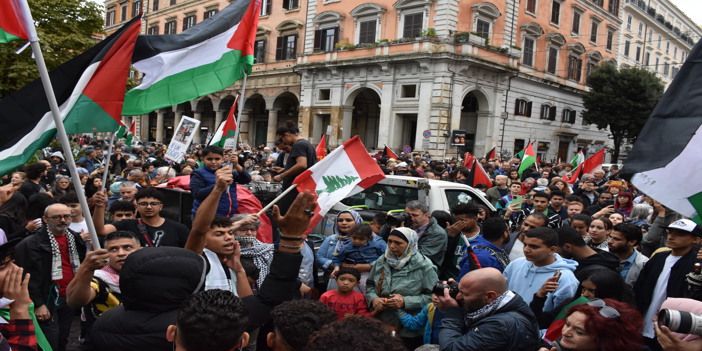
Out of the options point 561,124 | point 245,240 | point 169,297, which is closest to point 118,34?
point 245,240

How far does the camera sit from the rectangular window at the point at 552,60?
32.5m

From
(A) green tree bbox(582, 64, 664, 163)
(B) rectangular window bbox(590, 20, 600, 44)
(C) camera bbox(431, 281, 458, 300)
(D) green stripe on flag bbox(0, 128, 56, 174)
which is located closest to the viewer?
(C) camera bbox(431, 281, 458, 300)

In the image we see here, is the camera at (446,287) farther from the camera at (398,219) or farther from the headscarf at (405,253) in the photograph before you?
the camera at (398,219)

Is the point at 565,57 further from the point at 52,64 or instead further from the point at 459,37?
the point at 52,64

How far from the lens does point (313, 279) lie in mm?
4977

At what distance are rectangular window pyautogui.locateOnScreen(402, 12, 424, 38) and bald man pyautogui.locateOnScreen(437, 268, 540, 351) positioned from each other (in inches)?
989

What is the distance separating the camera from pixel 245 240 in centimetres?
394

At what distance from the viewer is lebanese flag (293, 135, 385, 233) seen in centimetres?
432

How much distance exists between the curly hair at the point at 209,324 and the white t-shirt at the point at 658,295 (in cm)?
332

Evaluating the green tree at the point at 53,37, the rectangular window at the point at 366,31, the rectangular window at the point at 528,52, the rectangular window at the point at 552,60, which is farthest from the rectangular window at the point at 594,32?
the green tree at the point at 53,37

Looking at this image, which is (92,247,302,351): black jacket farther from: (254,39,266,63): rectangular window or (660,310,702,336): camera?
(254,39,266,63): rectangular window

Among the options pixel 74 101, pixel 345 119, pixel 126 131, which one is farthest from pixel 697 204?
pixel 345 119

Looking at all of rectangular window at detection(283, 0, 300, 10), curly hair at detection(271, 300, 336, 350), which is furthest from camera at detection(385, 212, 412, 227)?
rectangular window at detection(283, 0, 300, 10)

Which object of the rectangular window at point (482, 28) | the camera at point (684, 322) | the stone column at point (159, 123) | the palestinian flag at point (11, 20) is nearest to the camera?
the camera at point (684, 322)
